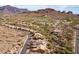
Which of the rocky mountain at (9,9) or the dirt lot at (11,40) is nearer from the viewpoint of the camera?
the dirt lot at (11,40)

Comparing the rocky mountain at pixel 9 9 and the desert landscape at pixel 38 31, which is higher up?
the rocky mountain at pixel 9 9

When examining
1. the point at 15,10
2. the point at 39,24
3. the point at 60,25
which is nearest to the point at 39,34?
the point at 39,24

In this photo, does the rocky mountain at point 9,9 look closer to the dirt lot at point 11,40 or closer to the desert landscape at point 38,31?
the desert landscape at point 38,31

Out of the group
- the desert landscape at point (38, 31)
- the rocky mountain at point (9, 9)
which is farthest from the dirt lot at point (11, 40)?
the rocky mountain at point (9, 9)

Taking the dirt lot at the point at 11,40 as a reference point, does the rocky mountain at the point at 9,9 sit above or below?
above

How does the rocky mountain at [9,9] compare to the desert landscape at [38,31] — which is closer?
the desert landscape at [38,31]

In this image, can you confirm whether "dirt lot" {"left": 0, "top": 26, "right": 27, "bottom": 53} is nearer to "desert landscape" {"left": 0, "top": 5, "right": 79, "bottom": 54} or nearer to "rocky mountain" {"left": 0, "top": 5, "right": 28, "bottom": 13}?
"desert landscape" {"left": 0, "top": 5, "right": 79, "bottom": 54}
